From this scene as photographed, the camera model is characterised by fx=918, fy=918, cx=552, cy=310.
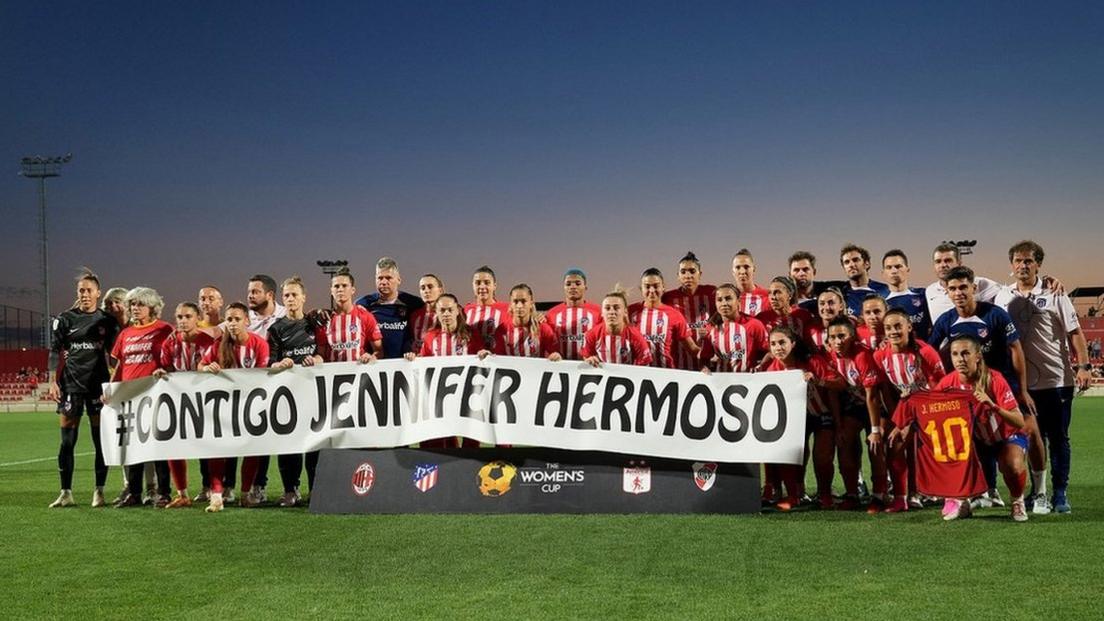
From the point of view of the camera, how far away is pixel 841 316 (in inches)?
276

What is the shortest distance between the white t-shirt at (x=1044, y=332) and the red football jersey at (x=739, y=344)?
1.91 metres

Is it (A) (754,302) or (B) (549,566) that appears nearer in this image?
(B) (549,566)

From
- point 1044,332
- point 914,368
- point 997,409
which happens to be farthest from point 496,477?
point 1044,332

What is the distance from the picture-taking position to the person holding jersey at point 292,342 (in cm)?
766

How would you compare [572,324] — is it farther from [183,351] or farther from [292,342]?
[183,351]

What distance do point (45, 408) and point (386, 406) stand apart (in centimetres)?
3225

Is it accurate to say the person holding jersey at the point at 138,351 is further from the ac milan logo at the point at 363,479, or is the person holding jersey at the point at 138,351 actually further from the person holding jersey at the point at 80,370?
the ac milan logo at the point at 363,479

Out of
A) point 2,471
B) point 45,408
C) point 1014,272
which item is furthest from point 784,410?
point 45,408

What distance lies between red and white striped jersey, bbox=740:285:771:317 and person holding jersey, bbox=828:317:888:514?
118cm

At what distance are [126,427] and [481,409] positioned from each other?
3179 mm

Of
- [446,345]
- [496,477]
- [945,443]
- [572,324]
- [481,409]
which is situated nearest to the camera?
[945,443]

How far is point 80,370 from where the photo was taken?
7980mm

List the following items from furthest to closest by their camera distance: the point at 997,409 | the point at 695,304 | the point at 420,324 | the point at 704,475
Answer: the point at 695,304 → the point at 420,324 → the point at 704,475 → the point at 997,409

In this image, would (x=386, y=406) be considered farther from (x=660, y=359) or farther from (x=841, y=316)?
(x=841, y=316)
